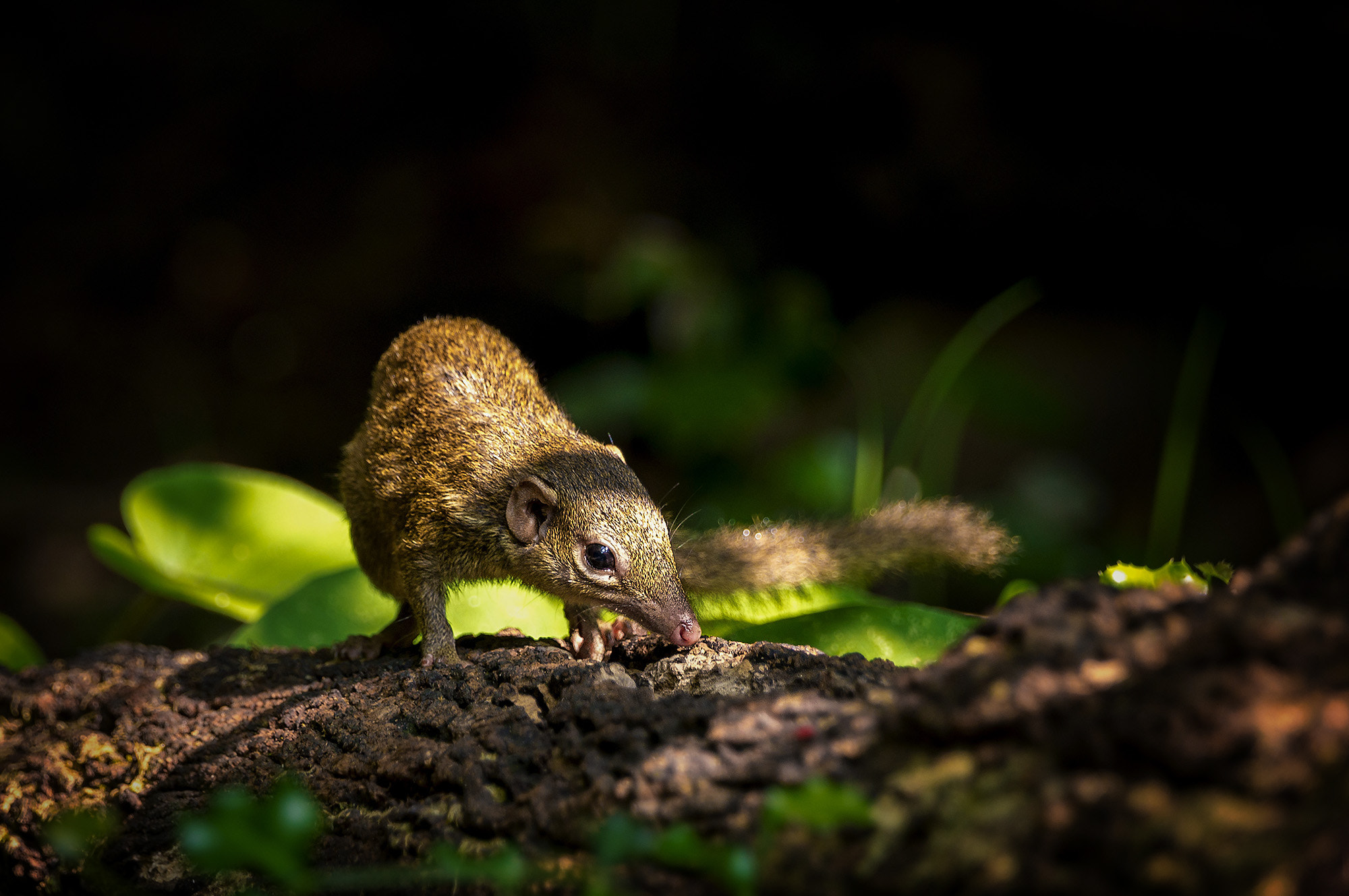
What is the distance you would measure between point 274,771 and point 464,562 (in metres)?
1.10

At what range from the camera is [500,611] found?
409 cm

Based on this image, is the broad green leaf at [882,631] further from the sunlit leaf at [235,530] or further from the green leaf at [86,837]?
the sunlit leaf at [235,530]

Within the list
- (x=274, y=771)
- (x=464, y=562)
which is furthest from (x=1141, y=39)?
(x=274, y=771)

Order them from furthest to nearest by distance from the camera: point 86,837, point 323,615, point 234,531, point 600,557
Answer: point 234,531
point 323,615
point 600,557
point 86,837

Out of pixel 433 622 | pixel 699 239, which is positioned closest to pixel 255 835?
pixel 433 622

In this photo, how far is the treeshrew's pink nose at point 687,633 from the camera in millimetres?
2882

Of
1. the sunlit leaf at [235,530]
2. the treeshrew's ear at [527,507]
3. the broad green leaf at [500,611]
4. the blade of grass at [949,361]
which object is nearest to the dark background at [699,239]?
the blade of grass at [949,361]

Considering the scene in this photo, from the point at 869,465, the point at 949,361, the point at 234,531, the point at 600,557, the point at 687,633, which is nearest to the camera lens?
the point at 687,633

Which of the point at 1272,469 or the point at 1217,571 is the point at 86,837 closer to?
the point at 1217,571

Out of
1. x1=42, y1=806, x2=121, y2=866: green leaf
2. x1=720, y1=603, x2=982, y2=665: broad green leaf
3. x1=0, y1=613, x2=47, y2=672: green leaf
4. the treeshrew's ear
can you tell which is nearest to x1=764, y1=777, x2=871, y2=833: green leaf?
x1=720, y1=603, x2=982, y2=665: broad green leaf

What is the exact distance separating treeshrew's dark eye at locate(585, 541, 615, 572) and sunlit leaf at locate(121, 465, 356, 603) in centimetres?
141

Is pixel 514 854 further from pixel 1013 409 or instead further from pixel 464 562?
pixel 1013 409

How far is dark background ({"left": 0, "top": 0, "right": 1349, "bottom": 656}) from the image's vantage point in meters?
6.71

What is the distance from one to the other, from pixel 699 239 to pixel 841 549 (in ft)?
16.8
